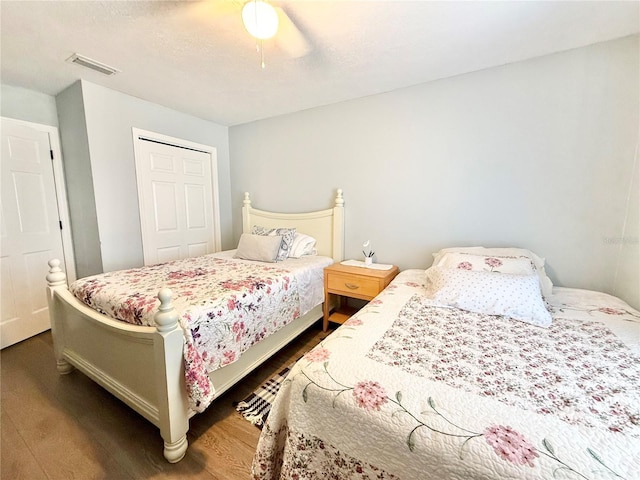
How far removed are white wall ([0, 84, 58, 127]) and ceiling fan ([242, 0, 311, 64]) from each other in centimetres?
223

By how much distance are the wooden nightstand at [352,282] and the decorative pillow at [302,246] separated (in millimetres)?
405

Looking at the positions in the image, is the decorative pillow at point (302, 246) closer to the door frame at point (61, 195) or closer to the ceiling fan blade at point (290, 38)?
the ceiling fan blade at point (290, 38)

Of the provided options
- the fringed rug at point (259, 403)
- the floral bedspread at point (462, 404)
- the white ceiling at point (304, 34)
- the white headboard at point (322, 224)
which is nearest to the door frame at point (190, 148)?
the white ceiling at point (304, 34)

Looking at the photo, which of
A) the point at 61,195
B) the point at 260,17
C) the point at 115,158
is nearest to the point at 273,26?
the point at 260,17

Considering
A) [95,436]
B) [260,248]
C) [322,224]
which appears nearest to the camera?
[95,436]

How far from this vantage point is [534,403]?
758 millimetres

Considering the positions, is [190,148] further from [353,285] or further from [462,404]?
[462,404]

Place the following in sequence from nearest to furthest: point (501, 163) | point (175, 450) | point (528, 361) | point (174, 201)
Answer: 1. point (528, 361)
2. point (175, 450)
3. point (501, 163)
4. point (174, 201)

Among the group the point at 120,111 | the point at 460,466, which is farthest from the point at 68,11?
the point at 460,466

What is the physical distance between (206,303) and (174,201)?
2.01m

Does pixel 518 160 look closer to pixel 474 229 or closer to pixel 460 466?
pixel 474 229

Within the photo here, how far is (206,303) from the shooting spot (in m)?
1.42

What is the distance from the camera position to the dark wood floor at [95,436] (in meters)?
1.23

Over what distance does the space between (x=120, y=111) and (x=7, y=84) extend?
2.67ft
